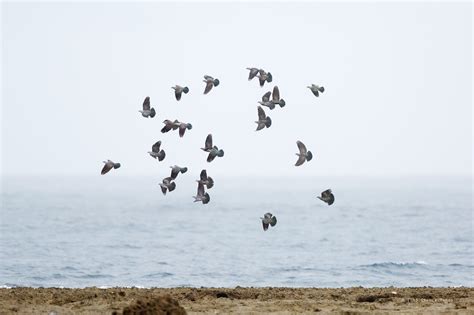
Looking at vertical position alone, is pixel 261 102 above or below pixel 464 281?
above

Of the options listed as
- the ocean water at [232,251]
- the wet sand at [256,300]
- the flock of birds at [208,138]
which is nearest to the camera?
the wet sand at [256,300]

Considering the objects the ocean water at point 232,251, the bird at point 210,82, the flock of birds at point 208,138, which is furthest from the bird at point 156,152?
the ocean water at point 232,251

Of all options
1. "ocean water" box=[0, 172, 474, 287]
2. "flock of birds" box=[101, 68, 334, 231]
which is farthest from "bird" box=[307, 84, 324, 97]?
"ocean water" box=[0, 172, 474, 287]

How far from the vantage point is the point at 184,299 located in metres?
17.5

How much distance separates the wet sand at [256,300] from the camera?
637 inches

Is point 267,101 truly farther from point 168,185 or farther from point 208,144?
point 168,185

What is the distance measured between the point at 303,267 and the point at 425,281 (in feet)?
19.8

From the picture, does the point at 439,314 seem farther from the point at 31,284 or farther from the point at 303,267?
the point at 303,267

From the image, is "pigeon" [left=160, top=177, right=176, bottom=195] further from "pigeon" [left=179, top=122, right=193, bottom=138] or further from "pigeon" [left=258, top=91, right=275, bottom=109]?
"pigeon" [left=258, top=91, right=275, bottom=109]

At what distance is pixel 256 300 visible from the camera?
57.2ft

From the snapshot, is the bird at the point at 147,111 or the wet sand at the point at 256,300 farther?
the bird at the point at 147,111

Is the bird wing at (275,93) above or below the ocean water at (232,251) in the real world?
above

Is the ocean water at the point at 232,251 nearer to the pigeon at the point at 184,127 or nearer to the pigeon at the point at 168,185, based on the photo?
the pigeon at the point at 168,185

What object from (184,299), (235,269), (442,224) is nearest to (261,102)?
(184,299)
